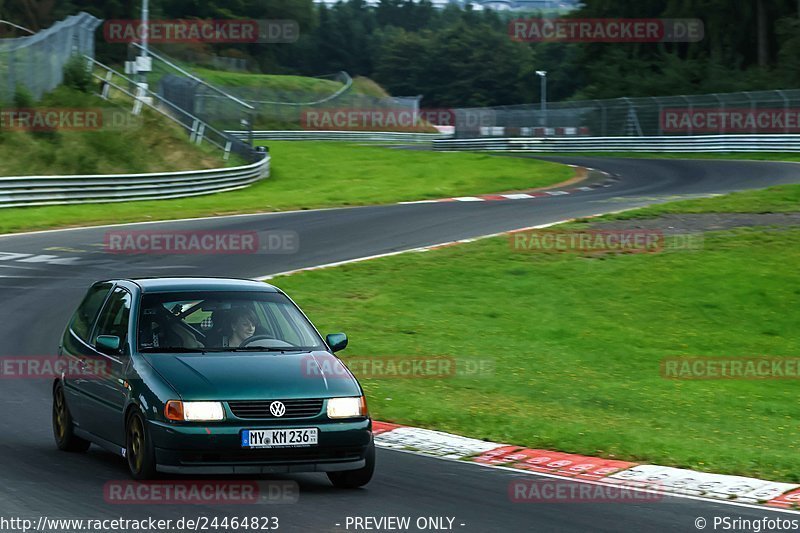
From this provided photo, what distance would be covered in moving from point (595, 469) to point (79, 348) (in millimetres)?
4232

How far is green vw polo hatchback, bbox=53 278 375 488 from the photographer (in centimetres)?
781

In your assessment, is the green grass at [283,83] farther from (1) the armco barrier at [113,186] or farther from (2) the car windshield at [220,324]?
(2) the car windshield at [220,324]

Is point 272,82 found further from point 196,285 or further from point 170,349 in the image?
point 170,349

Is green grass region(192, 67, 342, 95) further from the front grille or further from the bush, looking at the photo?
the front grille

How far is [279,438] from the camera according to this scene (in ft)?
25.7

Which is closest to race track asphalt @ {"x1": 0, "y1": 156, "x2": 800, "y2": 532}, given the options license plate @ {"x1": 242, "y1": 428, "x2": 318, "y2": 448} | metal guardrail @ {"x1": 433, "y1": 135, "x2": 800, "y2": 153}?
license plate @ {"x1": 242, "y1": 428, "x2": 318, "y2": 448}

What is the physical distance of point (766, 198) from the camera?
30797 mm

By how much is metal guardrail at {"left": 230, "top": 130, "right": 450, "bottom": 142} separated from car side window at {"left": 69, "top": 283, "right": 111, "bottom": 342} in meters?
64.2

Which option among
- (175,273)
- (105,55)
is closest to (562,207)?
(175,273)

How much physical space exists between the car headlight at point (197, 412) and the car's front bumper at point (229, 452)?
5 cm

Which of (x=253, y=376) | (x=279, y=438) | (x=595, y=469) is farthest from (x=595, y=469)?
(x=253, y=376)

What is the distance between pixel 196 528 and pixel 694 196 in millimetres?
28459

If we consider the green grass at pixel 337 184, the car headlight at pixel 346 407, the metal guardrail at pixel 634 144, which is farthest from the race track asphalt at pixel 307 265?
the metal guardrail at pixel 634 144

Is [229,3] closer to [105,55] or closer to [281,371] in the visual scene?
[105,55]
